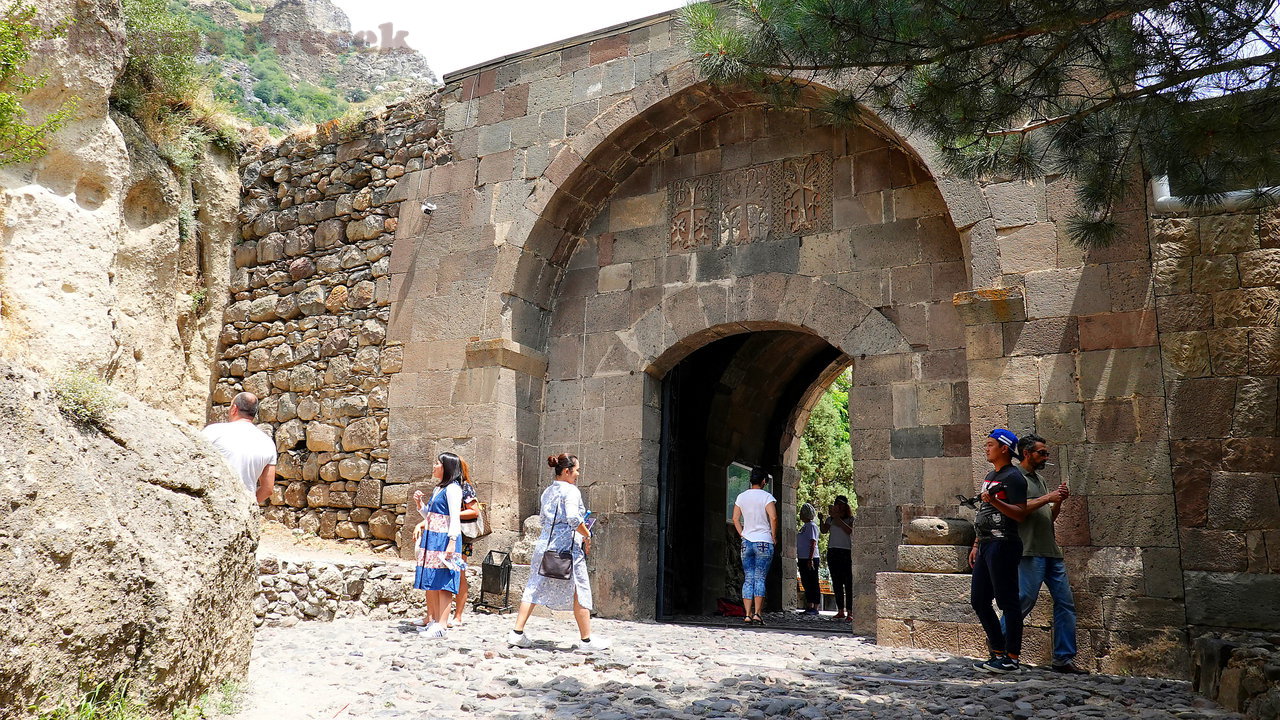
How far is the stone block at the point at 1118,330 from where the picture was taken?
245 inches

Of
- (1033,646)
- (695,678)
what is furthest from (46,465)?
(1033,646)

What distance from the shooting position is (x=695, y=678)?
4.67 m

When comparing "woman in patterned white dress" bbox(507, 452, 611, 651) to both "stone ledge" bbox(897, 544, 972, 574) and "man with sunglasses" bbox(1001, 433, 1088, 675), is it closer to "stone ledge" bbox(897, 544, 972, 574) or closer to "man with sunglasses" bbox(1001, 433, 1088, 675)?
"stone ledge" bbox(897, 544, 972, 574)

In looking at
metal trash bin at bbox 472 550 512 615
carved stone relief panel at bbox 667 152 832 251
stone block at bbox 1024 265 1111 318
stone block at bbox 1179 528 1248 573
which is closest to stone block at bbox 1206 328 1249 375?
stone block at bbox 1024 265 1111 318

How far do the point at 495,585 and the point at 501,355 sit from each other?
6.31ft

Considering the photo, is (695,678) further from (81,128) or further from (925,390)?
(81,128)

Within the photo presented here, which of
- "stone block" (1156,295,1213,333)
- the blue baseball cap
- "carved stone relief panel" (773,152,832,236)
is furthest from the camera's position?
"carved stone relief panel" (773,152,832,236)

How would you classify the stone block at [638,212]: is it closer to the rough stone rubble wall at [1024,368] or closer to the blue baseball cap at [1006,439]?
the rough stone rubble wall at [1024,368]

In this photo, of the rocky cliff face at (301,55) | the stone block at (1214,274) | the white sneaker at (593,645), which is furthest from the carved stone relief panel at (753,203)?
the rocky cliff face at (301,55)

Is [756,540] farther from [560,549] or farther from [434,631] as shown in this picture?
[434,631]

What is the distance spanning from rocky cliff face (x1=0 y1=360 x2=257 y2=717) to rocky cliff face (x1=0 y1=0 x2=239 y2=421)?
3.71 metres

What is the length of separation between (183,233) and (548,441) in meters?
4.08

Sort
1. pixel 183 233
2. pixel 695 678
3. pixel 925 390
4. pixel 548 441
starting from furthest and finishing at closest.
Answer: pixel 183 233 → pixel 548 441 → pixel 925 390 → pixel 695 678

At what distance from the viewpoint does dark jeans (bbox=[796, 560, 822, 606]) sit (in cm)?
1177
